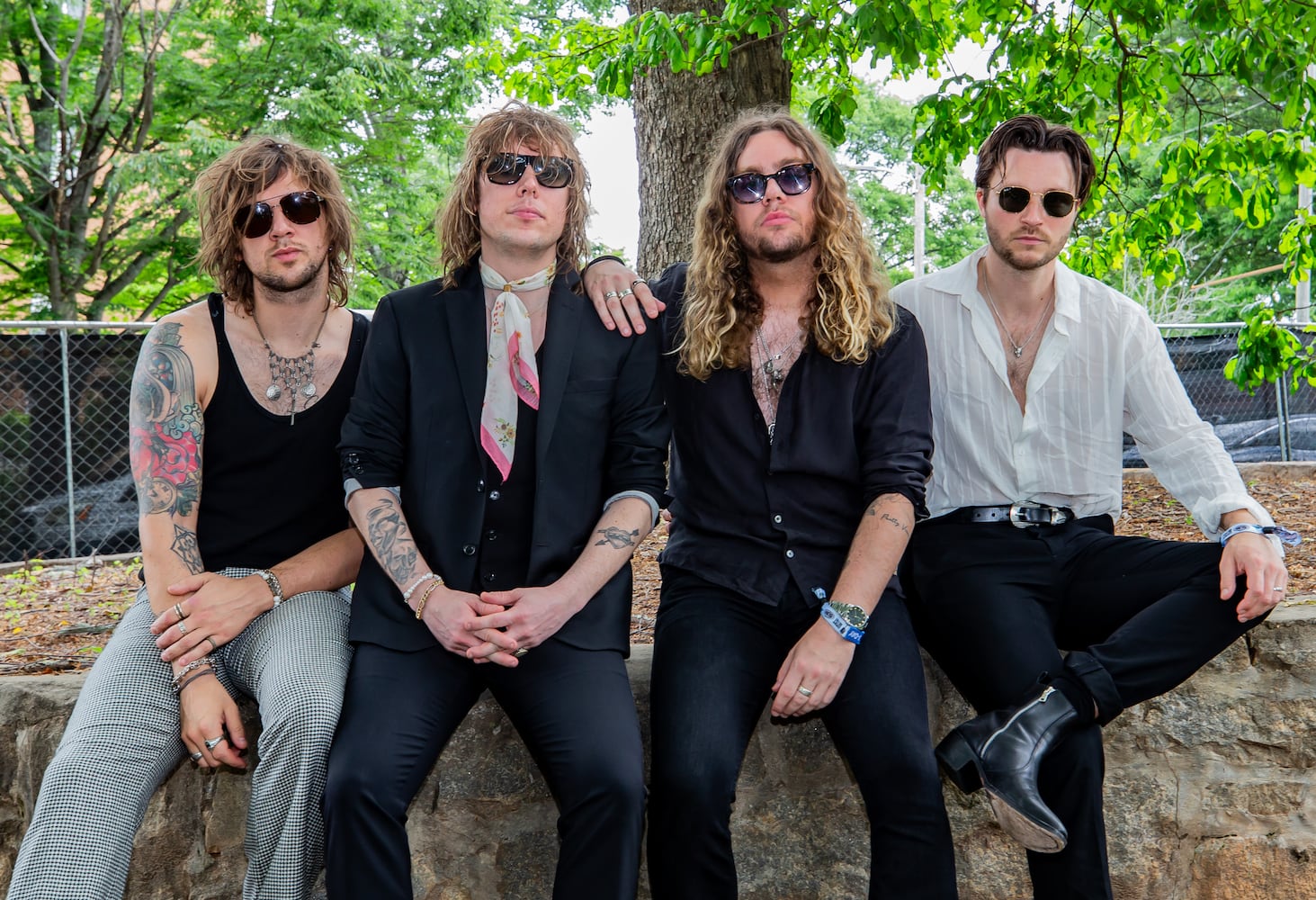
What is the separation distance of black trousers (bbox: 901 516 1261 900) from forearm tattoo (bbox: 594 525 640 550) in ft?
3.11

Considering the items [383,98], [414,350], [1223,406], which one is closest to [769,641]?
[414,350]

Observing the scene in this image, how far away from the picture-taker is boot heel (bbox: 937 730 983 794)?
273 cm

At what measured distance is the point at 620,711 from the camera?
2617 millimetres

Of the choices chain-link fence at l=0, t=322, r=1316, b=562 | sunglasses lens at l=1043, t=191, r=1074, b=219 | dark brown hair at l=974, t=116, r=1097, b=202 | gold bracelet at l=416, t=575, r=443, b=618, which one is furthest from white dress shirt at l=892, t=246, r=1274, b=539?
chain-link fence at l=0, t=322, r=1316, b=562

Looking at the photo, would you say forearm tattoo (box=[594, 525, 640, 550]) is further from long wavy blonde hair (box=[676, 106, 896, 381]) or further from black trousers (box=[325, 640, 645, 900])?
long wavy blonde hair (box=[676, 106, 896, 381])

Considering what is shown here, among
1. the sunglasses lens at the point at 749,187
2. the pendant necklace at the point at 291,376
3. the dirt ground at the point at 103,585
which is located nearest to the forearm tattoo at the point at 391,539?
the pendant necklace at the point at 291,376

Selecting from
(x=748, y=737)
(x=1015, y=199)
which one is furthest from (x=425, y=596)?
(x=1015, y=199)

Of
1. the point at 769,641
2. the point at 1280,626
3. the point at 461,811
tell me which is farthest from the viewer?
the point at 1280,626

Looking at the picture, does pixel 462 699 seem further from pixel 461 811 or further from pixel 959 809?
pixel 959 809

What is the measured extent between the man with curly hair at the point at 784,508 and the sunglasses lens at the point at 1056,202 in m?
0.61

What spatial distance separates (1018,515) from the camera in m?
3.30

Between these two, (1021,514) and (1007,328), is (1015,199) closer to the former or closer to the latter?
(1007,328)

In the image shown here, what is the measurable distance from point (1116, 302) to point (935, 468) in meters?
0.81

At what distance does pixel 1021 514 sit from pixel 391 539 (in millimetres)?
1930
